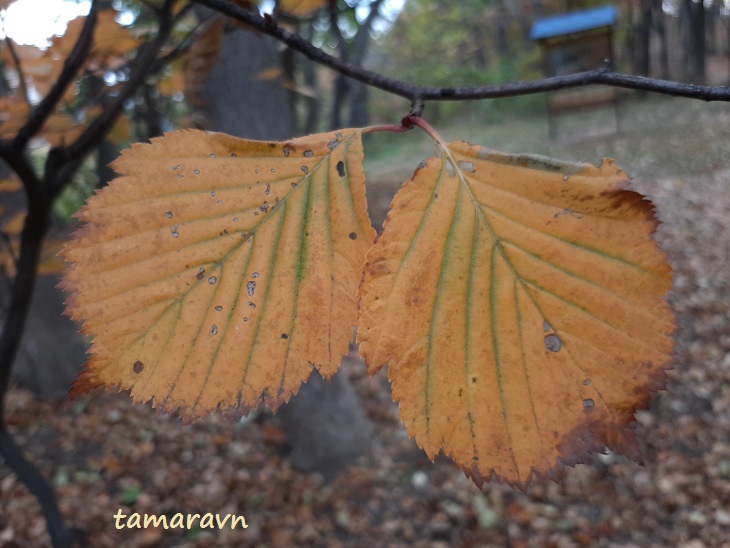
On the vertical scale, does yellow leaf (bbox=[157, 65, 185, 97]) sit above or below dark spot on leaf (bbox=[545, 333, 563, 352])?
above

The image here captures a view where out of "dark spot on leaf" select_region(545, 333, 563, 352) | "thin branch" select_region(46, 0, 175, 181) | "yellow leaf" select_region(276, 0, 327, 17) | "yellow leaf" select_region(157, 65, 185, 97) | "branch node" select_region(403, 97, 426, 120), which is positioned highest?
"yellow leaf" select_region(157, 65, 185, 97)

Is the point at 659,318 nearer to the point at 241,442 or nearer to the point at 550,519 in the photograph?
the point at 550,519

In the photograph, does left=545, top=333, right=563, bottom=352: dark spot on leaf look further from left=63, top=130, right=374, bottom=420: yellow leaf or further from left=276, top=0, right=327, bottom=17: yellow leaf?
left=276, top=0, right=327, bottom=17: yellow leaf

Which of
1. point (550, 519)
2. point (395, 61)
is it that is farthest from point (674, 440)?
point (395, 61)

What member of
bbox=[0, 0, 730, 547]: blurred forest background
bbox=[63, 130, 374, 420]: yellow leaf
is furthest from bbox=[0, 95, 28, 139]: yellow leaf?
bbox=[63, 130, 374, 420]: yellow leaf

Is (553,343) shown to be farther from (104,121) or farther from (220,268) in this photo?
(104,121)
